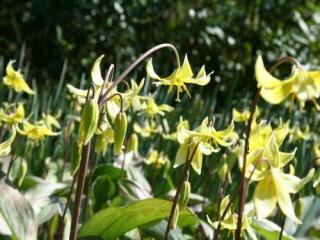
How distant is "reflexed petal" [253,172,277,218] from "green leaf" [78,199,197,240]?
1.75 ft

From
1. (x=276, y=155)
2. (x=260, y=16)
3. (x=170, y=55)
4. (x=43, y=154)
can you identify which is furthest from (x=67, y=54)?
(x=276, y=155)

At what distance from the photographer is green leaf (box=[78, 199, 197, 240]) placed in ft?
5.53

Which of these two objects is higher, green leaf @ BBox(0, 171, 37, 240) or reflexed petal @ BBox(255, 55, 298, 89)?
reflexed petal @ BBox(255, 55, 298, 89)

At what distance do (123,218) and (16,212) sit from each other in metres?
0.31

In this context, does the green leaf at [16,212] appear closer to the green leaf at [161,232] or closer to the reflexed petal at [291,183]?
the green leaf at [161,232]

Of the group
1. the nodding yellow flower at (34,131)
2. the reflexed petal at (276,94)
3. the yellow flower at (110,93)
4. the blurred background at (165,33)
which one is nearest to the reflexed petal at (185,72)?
the yellow flower at (110,93)

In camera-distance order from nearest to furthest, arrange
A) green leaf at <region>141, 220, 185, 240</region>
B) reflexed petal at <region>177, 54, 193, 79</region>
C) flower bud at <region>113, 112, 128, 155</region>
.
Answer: flower bud at <region>113, 112, 128, 155</region>
reflexed petal at <region>177, 54, 193, 79</region>
green leaf at <region>141, 220, 185, 240</region>

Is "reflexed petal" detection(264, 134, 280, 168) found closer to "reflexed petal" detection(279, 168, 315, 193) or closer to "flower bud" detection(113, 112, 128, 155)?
"reflexed petal" detection(279, 168, 315, 193)

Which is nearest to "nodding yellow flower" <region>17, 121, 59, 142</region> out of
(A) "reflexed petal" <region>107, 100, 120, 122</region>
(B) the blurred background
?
(A) "reflexed petal" <region>107, 100, 120, 122</region>

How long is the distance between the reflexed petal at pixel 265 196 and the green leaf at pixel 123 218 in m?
0.53

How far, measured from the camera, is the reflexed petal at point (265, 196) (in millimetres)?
1131

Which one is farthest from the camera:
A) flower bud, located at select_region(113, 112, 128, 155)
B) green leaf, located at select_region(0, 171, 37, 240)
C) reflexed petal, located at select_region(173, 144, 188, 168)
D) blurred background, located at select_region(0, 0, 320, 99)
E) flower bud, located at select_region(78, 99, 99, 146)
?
blurred background, located at select_region(0, 0, 320, 99)

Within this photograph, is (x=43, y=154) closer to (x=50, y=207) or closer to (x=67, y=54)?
(x=50, y=207)

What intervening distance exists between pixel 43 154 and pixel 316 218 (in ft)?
4.96
